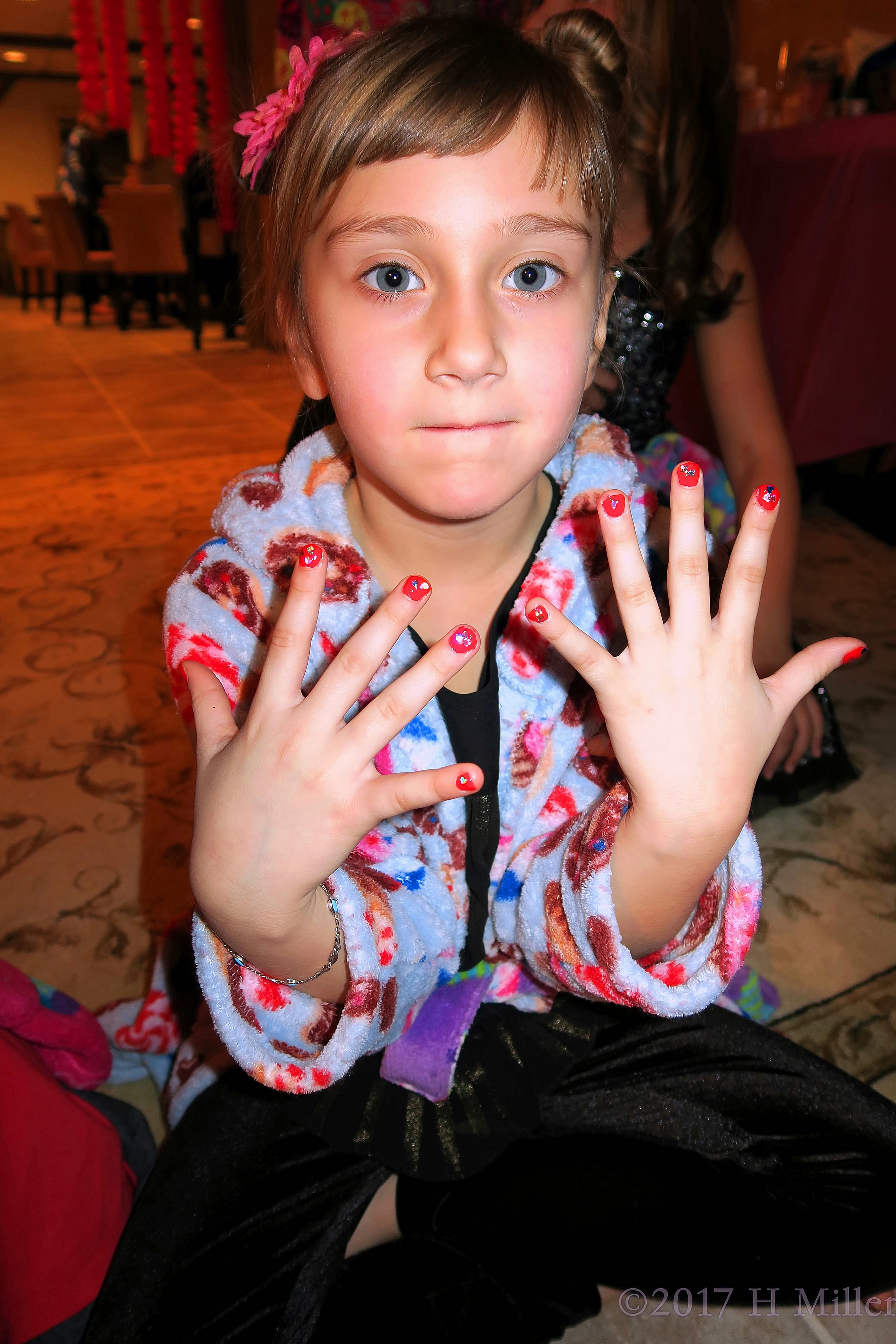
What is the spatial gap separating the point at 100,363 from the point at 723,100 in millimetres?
4932

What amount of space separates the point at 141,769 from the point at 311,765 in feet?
3.35

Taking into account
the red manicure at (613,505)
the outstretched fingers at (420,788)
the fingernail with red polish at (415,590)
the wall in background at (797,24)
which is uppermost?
the wall in background at (797,24)

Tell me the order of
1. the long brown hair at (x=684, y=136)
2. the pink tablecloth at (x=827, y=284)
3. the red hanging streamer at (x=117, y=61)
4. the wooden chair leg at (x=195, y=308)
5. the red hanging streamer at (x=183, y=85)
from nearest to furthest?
1. the long brown hair at (x=684, y=136)
2. the pink tablecloth at (x=827, y=284)
3. the red hanging streamer at (x=183, y=85)
4. the red hanging streamer at (x=117, y=61)
5. the wooden chair leg at (x=195, y=308)

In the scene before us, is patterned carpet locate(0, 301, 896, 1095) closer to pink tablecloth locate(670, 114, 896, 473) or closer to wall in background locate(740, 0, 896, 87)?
pink tablecloth locate(670, 114, 896, 473)

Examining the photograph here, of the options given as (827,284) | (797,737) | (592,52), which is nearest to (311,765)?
(592,52)

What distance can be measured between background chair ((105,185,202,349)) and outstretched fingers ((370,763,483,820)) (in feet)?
21.7

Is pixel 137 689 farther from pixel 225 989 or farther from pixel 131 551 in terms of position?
pixel 225 989

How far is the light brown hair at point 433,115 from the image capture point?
0.56m

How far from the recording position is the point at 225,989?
57 centimetres

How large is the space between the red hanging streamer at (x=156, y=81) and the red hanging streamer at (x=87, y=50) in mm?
269

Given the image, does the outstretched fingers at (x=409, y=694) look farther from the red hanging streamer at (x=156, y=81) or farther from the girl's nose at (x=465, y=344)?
the red hanging streamer at (x=156, y=81)

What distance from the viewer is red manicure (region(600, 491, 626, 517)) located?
0.48 m

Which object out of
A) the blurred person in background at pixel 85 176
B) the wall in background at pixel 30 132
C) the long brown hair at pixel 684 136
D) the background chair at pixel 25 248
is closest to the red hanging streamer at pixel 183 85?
the blurred person in background at pixel 85 176

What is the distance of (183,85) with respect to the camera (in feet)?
16.4
